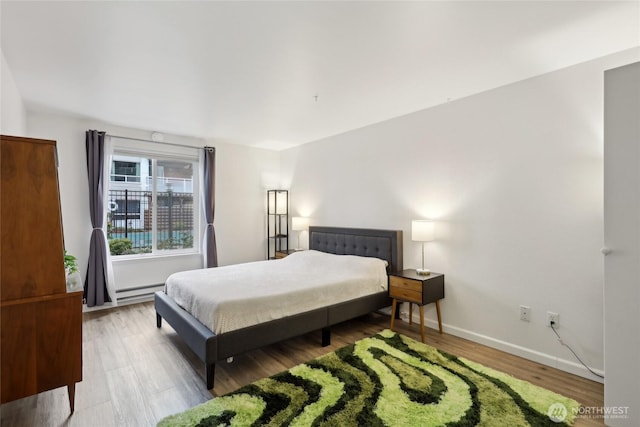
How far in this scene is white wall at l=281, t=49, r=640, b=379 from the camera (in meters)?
2.40

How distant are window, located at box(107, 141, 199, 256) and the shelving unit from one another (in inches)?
52.1

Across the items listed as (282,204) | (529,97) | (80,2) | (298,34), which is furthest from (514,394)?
(282,204)

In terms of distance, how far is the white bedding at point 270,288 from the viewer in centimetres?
245

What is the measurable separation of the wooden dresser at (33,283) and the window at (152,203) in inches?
109

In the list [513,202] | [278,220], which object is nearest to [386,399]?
[513,202]

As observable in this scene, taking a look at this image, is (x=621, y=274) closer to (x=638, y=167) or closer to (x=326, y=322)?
(x=638, y=167)

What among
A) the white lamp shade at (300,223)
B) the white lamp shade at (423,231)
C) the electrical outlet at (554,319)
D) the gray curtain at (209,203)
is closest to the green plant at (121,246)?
the gray curtain at (209,203)

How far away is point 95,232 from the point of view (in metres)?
3.91

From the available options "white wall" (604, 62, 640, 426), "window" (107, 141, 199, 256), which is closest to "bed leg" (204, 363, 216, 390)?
"white wall" (604, 62, 640, 426)

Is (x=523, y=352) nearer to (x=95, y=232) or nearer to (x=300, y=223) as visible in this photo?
(x=300, y=223)

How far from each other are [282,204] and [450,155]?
131 inches

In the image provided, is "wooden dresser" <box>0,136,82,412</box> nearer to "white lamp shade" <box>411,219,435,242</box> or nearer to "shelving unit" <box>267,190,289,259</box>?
"white lamp shade" <box>411,219,435,242</box>

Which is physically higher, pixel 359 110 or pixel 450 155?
pixel 359 110

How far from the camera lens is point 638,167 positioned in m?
1.75
